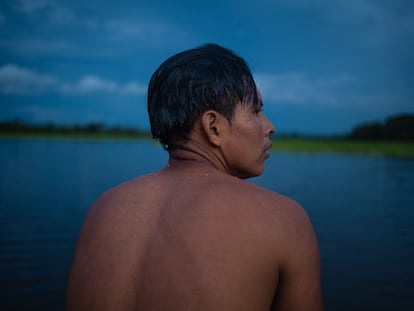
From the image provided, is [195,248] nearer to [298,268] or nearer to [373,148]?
[298,268]

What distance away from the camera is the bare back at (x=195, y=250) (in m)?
1.30

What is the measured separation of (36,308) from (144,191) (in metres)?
2.44

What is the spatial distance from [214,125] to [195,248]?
0.45m

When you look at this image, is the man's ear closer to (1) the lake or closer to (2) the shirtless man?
(2) the shirtless man

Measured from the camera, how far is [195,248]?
4.28 ft

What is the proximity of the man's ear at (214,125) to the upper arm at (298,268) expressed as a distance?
37 centimetres

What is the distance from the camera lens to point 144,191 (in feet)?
4.79

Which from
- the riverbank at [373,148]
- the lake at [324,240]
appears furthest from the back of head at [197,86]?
the riverbank at [373,148]

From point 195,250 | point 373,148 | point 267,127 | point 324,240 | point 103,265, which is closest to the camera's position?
point 195,250

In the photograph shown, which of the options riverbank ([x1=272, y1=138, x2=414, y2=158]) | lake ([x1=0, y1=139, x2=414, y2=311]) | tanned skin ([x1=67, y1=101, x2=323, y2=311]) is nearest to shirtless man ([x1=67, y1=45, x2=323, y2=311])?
tanned skin ([x1=67, y1=101, x2=323, y2=311])

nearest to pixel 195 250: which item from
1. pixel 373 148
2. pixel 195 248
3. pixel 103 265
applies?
pixel 195 248

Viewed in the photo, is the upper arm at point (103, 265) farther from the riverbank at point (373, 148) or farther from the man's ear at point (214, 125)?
the riverbank at point (373, 148)

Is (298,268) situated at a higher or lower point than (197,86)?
lower

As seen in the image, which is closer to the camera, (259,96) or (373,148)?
(259,96)
